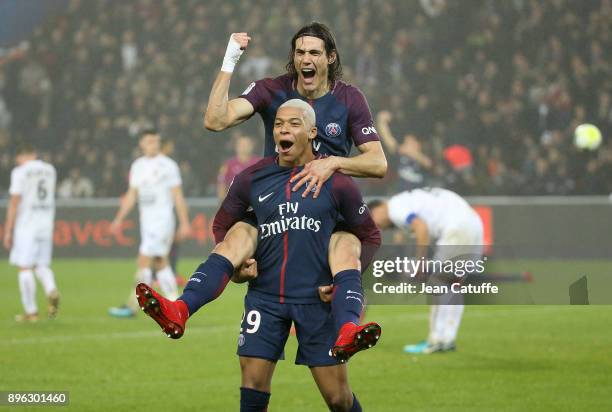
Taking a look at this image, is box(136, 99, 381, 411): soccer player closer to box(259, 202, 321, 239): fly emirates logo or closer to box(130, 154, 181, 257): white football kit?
box(259, 202, 321, 239): fly emirates logo

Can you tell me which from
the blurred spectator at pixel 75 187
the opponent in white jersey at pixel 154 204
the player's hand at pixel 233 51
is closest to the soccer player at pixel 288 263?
the player's hand at pixel 233 51

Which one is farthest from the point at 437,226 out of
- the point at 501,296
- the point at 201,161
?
the point at 201,161

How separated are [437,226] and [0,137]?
62.6ft

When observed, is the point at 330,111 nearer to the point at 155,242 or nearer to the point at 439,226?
the point at 439,226

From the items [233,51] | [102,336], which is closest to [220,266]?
[233,51]

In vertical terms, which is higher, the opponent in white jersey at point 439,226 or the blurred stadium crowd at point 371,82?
the blurred stadium crowd at point 371,82

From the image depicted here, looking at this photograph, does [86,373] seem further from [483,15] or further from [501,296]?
[483,15]

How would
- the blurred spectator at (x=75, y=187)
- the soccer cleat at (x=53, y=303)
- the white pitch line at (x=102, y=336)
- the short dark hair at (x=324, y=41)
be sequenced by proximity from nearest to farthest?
the short dark hair at (x=324, y=41)
the white pitch line at (x=102, y=336)
the soccer cleat at (x=53, y=303)
the blurred spectator at (x=75, y=187)

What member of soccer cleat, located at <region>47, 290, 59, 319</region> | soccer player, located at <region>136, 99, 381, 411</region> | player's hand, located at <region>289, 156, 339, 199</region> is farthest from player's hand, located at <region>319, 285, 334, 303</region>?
soccer cleat, located at <region>47, 290, 59, 319</region>

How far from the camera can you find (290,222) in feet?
20.8

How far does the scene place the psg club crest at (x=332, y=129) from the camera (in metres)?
6.73

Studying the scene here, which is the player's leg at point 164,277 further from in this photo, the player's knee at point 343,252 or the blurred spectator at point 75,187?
the blurred spectator at point 75,187

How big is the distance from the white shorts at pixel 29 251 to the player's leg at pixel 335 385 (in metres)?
9.30

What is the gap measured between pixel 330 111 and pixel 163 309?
1.61 meters
